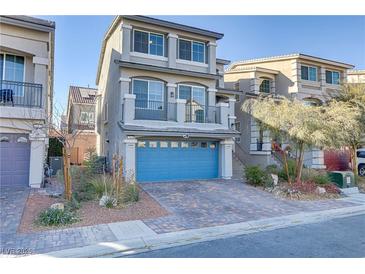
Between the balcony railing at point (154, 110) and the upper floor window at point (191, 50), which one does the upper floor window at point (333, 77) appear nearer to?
the upper floor window at point (191, 50)

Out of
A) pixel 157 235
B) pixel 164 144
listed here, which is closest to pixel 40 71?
pixel 164 144

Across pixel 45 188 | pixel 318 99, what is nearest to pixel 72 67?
pixel 45 188

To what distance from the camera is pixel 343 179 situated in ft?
47.3

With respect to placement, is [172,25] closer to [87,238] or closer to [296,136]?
[296,136]

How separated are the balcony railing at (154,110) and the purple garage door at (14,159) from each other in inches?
215

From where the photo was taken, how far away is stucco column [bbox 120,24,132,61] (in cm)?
1477

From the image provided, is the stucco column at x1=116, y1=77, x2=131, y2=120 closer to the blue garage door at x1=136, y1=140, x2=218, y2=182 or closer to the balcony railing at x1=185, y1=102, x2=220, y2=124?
the blue garage door at x1=136, y1=140, x2=218, y2=182

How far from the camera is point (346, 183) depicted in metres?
14.5

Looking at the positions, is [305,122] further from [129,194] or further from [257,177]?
[129,194]

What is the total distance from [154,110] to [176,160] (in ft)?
10.1

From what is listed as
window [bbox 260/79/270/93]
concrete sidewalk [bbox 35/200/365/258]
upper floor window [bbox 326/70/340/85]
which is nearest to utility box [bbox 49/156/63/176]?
concrete sidewalk [bbox 35/200/365/258]

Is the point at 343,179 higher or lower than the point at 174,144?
lower

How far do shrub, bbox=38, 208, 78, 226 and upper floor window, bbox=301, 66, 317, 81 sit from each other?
19908 millimetres
